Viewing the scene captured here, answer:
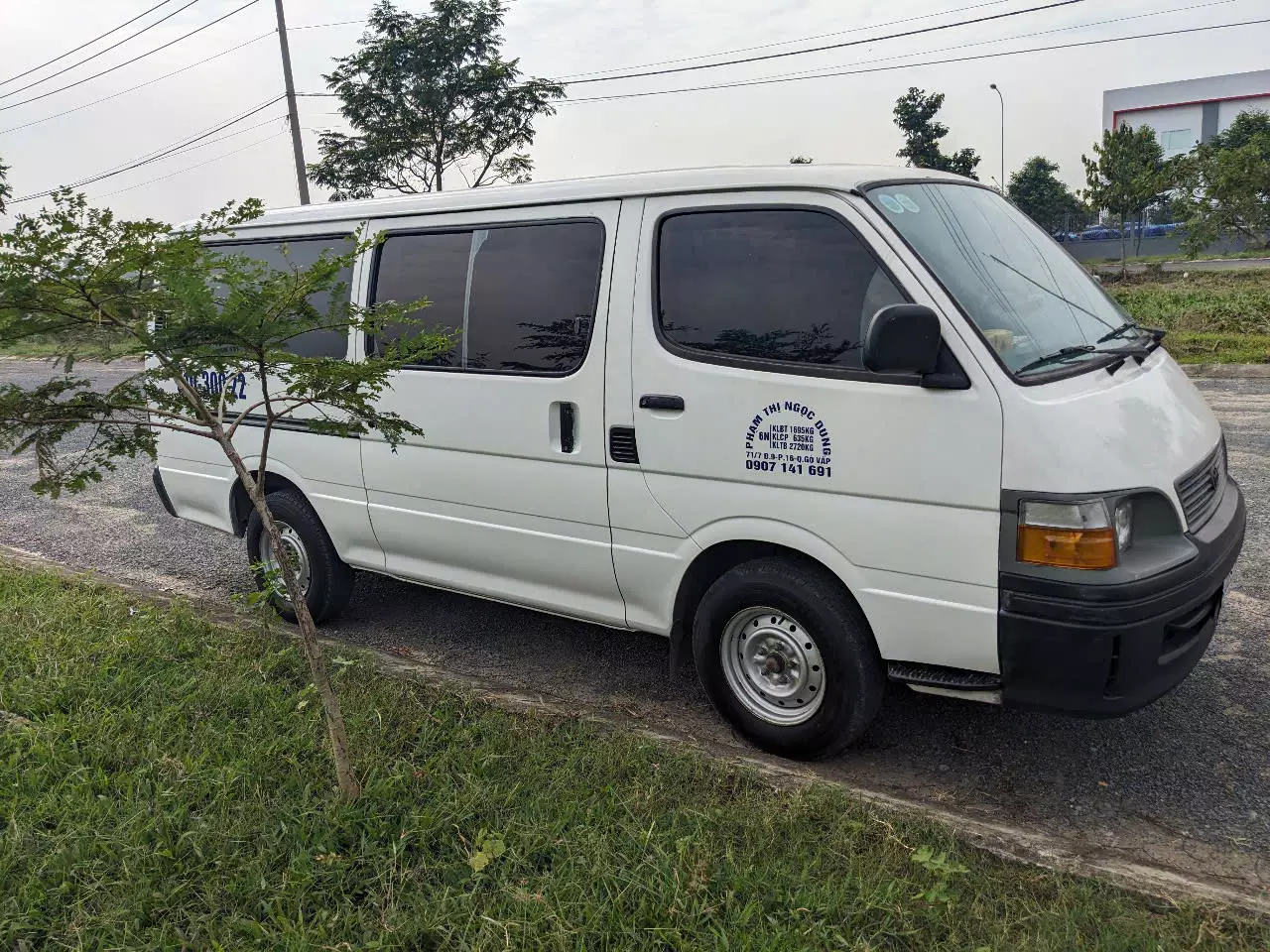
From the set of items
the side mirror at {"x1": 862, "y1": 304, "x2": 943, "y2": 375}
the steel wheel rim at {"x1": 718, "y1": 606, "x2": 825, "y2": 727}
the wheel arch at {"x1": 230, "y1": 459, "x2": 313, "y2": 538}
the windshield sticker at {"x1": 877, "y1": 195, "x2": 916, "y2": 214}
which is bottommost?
the steel wheel rim at {"x1": 718, "y1": 606, "x2": 825, "y2": 727}

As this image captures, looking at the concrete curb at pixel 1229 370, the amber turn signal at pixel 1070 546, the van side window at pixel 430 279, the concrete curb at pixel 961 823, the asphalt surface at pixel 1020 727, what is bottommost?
the asphalt surface at pixel 1020 727

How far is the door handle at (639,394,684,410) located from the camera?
12.1 ft

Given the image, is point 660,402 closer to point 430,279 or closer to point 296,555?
point 430,279

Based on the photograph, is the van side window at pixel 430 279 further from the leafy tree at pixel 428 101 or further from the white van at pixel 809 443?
the leafy tree at pixel 428 101

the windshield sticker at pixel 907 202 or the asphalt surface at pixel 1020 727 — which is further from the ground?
the windshield sticker at pixel 907 202

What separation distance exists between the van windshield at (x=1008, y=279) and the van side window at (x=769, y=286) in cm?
21

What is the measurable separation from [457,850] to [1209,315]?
15755 millimetres

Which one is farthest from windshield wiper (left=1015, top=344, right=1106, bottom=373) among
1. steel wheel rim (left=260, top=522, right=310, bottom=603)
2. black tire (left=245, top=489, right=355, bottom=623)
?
steel wheel rim (left=260, top=522, right=310, bottom=603)

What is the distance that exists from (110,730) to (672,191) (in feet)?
9.66

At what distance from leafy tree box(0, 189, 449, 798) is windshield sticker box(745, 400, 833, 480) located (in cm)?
112

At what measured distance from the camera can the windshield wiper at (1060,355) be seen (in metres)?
3.21

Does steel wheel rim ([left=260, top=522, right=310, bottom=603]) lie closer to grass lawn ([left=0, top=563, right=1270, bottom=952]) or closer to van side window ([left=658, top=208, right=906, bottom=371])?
grass lawn ([left=0, top=563, right=1270, bottom=952])

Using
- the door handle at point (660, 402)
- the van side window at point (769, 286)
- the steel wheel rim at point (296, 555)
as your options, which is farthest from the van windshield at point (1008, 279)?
the steel wheel rim at point (296, 555)

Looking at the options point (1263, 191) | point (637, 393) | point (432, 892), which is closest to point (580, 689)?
point (637, 393)
